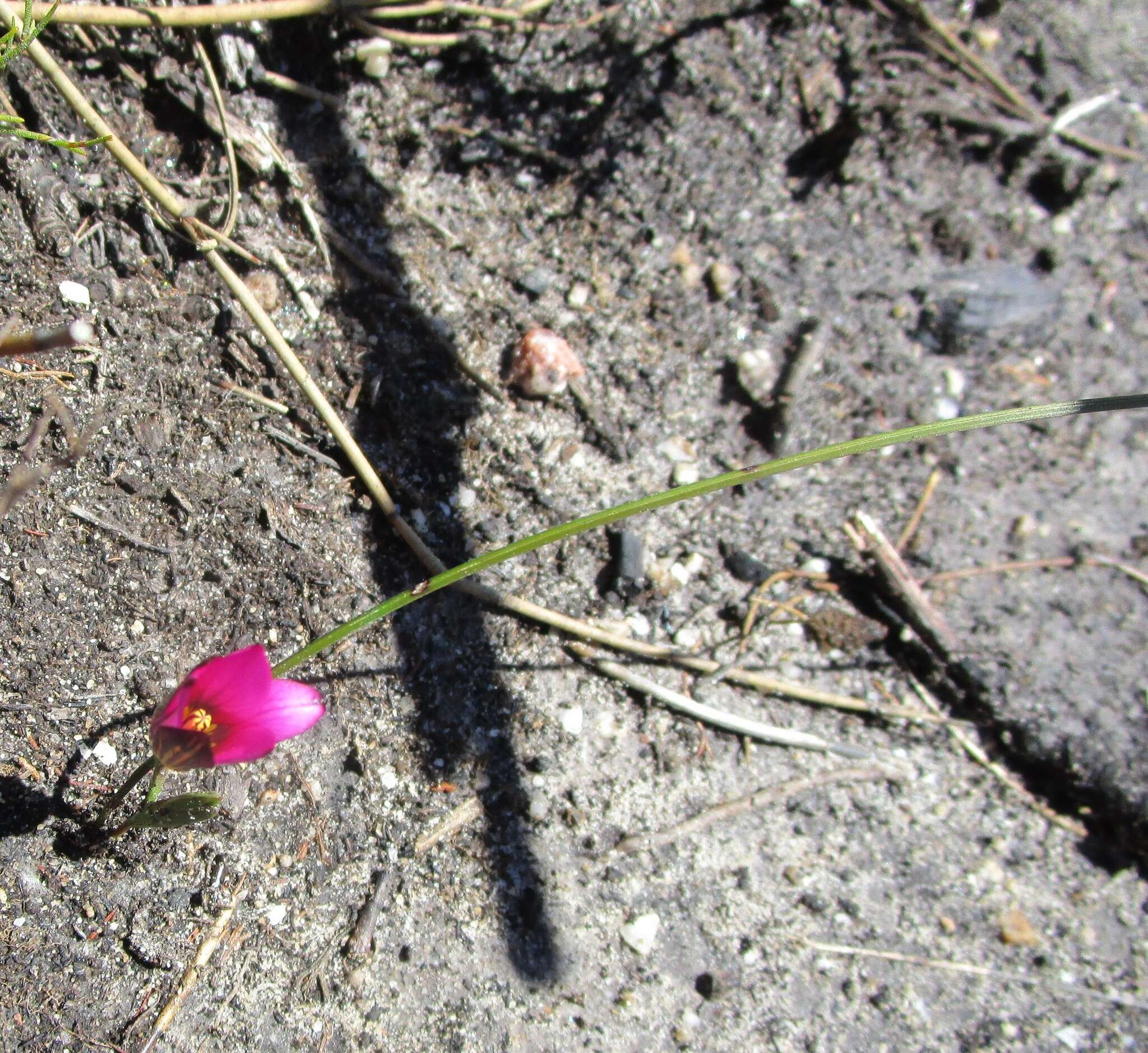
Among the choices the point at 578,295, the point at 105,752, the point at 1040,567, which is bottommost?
the point at 105,752

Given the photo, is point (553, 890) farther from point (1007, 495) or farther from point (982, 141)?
point (982, 141)

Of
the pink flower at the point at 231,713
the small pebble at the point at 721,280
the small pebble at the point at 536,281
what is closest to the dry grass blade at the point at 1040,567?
the small pebble at the point at 721,280

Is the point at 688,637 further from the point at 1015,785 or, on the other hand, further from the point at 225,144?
the point at 225,144

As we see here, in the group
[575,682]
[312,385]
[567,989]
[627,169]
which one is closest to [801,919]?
[567,989]

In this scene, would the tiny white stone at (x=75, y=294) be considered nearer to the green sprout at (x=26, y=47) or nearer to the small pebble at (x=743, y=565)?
the green sprout at (x=26, y=47)

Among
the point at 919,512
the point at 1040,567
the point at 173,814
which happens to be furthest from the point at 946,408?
the point at 173,814
